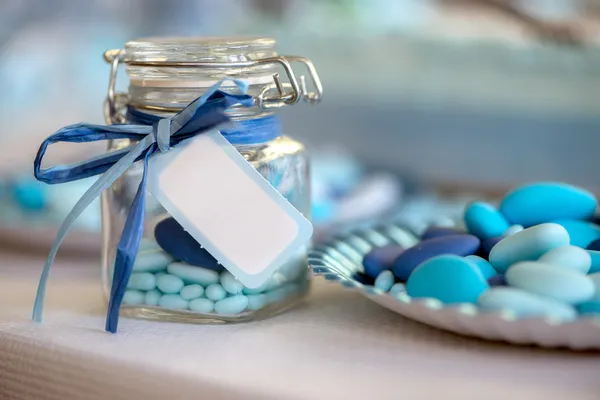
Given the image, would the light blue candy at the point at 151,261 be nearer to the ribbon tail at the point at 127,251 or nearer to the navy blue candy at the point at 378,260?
the ribbon tail at the point at 127,251

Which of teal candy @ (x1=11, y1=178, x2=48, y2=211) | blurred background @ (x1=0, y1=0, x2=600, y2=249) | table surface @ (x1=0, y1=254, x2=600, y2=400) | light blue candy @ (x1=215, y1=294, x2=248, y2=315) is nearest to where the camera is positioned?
table surface @ (x1=0, y1=254, x2=600, y2=400)

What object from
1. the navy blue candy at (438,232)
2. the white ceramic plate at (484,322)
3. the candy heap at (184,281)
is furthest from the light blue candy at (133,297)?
the navy blue candy at (438,232)

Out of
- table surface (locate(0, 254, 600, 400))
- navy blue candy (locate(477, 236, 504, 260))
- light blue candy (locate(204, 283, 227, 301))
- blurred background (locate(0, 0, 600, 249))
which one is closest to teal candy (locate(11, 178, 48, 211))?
blurred background (locate(0, 0, 600, 249))

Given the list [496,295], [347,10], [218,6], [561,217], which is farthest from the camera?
[218,6]

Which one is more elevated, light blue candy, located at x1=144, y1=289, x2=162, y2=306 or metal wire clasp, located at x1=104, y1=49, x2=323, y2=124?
metal wire clasp, located at x1=104, y1=49, x2=323, y2=124

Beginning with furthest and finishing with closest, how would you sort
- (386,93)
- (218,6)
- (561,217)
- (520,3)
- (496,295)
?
(218,6) → (386,93) → (520,3) → (561,217) → (496,295)

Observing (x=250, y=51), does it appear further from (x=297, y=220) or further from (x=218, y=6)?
(x=218, y=6)

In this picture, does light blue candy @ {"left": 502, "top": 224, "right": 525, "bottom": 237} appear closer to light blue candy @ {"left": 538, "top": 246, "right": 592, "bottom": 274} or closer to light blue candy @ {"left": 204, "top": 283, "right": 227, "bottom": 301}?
light blue candy @ {"left": 538, "top": 246, "right": 592, "bottom": 274}

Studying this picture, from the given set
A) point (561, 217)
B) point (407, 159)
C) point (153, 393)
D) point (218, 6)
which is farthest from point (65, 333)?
point (218, 6)
